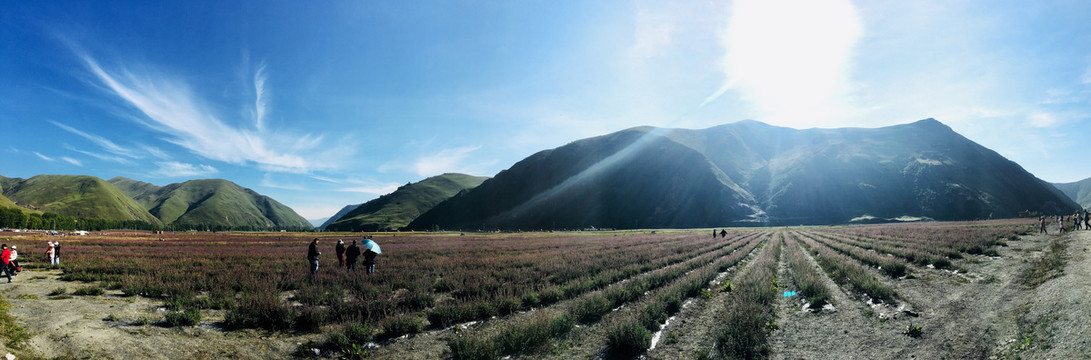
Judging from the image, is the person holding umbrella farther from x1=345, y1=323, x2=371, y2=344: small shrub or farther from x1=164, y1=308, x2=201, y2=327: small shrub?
x1=345, y1=323, x2=371, y2=344: small shrub

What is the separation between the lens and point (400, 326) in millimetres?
8375

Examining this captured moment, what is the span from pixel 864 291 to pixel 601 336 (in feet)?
31.3

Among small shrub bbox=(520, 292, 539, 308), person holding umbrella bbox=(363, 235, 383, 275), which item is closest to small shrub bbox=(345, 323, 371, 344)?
small shrub bbox=(520, 292, 539, 308)

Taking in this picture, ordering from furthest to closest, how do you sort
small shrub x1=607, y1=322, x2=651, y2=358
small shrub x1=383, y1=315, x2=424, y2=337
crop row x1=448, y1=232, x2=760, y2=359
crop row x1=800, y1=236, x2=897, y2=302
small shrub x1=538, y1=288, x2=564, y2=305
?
1. small shrub x1=538, y1=288, x2=564, y2=305
2. crop row x1=800, y1=236, x2=897, y2=302
3. small shrub x1=383, y1=315, x2=424, y2=337
4. small shrub x1=607, y1=322, x2=651, y2=358
5. crop row x1=448, y1=232, x2=760, y2=359

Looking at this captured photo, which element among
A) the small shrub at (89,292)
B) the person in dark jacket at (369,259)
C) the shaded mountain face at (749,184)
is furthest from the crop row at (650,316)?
the shaded mountain face at (749,184)

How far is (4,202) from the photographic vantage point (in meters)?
157

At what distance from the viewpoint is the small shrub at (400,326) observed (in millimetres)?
8312

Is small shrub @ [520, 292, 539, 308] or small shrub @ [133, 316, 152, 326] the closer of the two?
small shrub @ [133, 316, 152, 326]

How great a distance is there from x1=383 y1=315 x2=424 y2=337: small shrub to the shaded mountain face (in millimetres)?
130905

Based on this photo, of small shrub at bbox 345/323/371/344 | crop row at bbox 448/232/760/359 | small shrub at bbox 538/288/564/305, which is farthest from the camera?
small shrub at bbox 538/288/564/305

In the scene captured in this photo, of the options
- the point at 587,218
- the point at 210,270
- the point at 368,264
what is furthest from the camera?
the point at 587,218

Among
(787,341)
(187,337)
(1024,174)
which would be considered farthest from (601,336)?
(1024,174)

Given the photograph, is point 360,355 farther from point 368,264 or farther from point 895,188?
point 895,188

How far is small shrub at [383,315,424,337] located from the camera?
8312 millimetres
